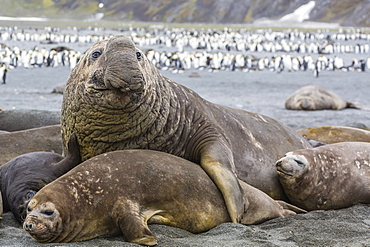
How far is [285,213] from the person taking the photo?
15.9 ft

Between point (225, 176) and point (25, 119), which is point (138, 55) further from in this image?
point (25, 119)

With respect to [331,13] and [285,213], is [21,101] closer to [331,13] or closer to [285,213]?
[285,213]

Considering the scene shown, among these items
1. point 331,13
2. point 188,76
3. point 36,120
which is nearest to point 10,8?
point 331,13

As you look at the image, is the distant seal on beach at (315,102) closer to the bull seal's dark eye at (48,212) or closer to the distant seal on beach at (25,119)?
the distant seal on beach at (25,119)

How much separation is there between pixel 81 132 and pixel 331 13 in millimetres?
79214

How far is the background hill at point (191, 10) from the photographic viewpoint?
7875 centimetres

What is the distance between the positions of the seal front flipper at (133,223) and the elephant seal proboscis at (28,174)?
0.87m

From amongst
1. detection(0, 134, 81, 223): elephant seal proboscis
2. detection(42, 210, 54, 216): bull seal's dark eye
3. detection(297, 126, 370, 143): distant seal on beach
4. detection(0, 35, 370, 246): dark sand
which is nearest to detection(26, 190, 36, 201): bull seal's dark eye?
detection(0, 134, 81, 223): elephant seal proboscis

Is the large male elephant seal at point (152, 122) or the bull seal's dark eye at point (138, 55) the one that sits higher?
the bull seal's dark eye at point (138, 55)

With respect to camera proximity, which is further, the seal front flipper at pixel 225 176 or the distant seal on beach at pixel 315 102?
the distant seal on beach at pixel 315 102

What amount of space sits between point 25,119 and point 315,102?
336 inches

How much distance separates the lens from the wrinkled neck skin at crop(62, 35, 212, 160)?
4297mm

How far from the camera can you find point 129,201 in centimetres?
391

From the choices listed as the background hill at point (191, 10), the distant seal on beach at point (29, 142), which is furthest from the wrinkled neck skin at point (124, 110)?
the background hill at point (191, 10)
